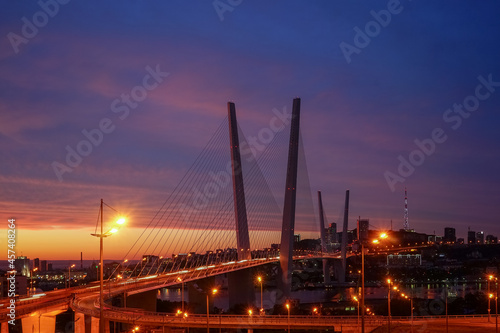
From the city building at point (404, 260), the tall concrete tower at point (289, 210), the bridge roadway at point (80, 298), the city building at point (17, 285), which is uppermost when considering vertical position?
the tall concrete tower at point (289, 210)

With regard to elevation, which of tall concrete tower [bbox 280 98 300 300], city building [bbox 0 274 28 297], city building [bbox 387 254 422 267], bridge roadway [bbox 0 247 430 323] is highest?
tall concrete tower [bbox 280 98 300 300]

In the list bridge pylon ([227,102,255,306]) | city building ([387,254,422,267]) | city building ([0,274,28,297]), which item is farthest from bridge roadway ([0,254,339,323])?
city building ([387,254,422,267])

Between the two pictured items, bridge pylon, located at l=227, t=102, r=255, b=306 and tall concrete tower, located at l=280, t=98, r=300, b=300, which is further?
tall concrete tower, located at l=280, t=98, r=300, b=300

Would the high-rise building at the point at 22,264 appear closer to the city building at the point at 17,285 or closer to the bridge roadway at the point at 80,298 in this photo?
the city building at the point at 17,285

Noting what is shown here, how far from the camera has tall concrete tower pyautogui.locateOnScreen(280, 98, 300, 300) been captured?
51.2 metres

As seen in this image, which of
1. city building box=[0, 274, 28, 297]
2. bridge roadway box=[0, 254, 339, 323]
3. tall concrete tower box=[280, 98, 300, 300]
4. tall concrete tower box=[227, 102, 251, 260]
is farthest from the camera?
city building box=[0, 274, 28, 297]

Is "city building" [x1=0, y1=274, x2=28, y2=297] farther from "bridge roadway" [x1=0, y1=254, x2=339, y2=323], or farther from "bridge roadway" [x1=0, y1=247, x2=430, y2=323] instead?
"bridge roadway" [x1=0, y1=247, x2=430, y2=323]

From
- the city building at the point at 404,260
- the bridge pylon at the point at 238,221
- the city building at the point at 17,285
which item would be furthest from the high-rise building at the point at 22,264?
the city building at the point at 404,260

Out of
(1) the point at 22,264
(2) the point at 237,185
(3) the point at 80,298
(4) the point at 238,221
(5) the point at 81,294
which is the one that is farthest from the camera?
(1) the point at 22,264

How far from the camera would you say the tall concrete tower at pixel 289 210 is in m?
51.2

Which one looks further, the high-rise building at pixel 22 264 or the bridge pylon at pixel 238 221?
the high-rise building at pixel 22 264

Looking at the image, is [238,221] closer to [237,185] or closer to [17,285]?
[237,185]

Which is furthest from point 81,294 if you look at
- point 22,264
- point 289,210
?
point 22,264

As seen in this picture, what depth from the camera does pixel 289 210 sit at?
51031 millimetres
